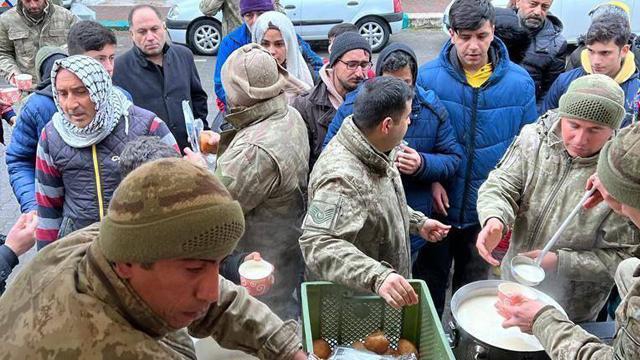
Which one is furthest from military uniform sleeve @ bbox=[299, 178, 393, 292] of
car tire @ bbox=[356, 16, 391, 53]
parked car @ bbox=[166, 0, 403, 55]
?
car tire @ bbox=[356, 16, 391, 53]

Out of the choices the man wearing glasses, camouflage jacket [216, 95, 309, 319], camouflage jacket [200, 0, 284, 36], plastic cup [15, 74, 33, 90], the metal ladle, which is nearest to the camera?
the metal ladle

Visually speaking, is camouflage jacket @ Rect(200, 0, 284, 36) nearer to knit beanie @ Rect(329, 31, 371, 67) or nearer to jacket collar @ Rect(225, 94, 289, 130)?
knit beanie @ Rect(329, 31, 371, 67)

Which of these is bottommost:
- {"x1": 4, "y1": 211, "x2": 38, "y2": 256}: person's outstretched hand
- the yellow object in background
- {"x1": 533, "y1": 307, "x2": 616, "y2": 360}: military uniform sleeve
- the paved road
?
the paved road

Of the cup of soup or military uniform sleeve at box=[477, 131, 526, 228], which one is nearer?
the cup of soup

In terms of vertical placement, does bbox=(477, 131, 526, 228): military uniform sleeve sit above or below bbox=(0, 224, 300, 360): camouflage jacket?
below

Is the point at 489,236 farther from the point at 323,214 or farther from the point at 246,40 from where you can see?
the point at 246,40

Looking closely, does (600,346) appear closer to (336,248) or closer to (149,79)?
(336,248)

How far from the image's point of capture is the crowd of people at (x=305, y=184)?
1.42 meters

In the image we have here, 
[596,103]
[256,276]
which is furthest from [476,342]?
[596,103]

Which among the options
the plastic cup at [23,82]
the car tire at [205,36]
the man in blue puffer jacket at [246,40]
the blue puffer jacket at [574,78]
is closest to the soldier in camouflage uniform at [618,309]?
the blue puffer jacket at [574,78]

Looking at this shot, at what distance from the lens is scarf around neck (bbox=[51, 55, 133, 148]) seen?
2.91 metres

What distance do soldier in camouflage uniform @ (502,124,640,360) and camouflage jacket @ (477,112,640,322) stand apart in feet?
1.77

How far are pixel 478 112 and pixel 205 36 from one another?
7.33 meters

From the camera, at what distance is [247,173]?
275 cm
